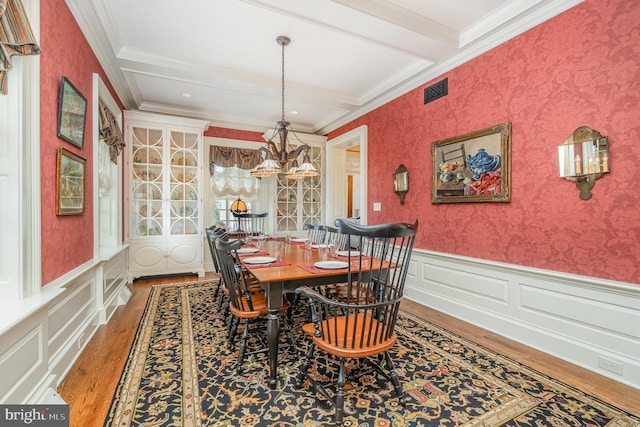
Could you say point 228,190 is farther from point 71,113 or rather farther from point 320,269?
point 320,269

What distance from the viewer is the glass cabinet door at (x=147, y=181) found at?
4395mm

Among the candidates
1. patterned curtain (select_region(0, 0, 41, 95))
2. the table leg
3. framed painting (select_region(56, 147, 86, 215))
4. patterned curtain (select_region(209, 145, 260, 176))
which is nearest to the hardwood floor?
the table leg

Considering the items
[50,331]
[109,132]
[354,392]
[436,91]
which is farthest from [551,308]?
[109,132]

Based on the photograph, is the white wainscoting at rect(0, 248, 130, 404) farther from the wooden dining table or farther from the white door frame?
the white door frame

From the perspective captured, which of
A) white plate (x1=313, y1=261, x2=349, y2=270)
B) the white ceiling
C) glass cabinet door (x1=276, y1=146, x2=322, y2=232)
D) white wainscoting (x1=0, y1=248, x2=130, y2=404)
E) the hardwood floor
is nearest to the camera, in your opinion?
white wainscoting (x1=0, y1=248, x2=130, y2=404)

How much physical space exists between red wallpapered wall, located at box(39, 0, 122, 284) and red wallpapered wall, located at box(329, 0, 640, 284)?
3.43m

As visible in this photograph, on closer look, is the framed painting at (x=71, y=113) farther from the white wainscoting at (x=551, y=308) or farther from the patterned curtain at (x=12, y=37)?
the white wainscoting at (x=551, y=308)

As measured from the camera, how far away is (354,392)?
5.77 feet

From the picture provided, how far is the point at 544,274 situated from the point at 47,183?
3.69 m

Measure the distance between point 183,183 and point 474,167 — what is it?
4.23m

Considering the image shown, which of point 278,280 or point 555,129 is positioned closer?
point 278,280

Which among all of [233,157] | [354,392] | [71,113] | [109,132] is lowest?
[354,392]

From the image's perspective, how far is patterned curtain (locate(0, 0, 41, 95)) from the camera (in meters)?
1.33

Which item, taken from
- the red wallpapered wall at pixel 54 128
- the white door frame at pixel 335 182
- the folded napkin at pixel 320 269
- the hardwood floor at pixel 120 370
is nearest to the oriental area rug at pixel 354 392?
the hardwood floor at pixel 120 370
